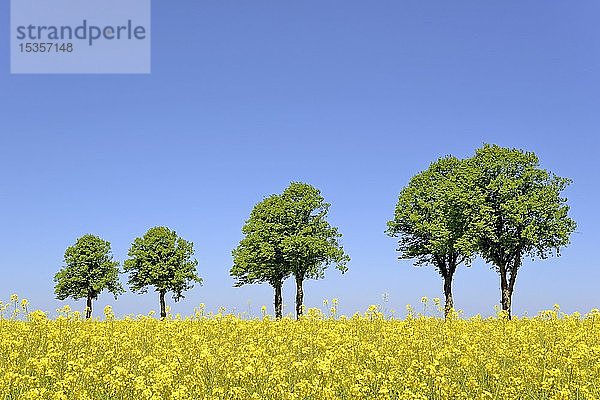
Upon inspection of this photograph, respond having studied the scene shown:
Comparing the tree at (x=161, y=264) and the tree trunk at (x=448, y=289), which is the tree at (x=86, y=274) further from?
the tree trunk at (x=448, y=289)

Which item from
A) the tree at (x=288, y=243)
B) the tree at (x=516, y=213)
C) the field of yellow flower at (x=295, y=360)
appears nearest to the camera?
the field of yellow flower at (x=295, y=360)

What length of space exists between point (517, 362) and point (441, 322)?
741 cm

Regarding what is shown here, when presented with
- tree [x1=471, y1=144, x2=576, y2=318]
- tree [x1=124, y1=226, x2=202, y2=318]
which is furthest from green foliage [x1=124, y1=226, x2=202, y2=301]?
tree [x1=471, y1=144, x2=576, y2=318]

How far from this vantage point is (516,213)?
4097cm

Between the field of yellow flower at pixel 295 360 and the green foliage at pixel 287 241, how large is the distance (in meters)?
27.7

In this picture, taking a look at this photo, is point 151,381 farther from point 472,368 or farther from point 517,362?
point 517,362

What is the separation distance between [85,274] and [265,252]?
21.5m

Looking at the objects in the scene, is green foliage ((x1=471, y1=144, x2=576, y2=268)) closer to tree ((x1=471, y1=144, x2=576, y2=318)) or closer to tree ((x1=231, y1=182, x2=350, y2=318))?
tree ((x1=471, y1=144, x2=576, y2=318))

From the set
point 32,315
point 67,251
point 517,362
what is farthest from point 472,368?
point 67,251

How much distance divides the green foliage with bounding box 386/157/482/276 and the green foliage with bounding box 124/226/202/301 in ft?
68.9

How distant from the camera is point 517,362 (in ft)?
42.3

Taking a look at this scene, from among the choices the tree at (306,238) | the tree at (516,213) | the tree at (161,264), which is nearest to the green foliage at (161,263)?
the tree at (161,264)

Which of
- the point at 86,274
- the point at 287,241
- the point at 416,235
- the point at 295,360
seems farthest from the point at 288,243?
the point at 295,360

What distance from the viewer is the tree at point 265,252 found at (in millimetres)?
49625
